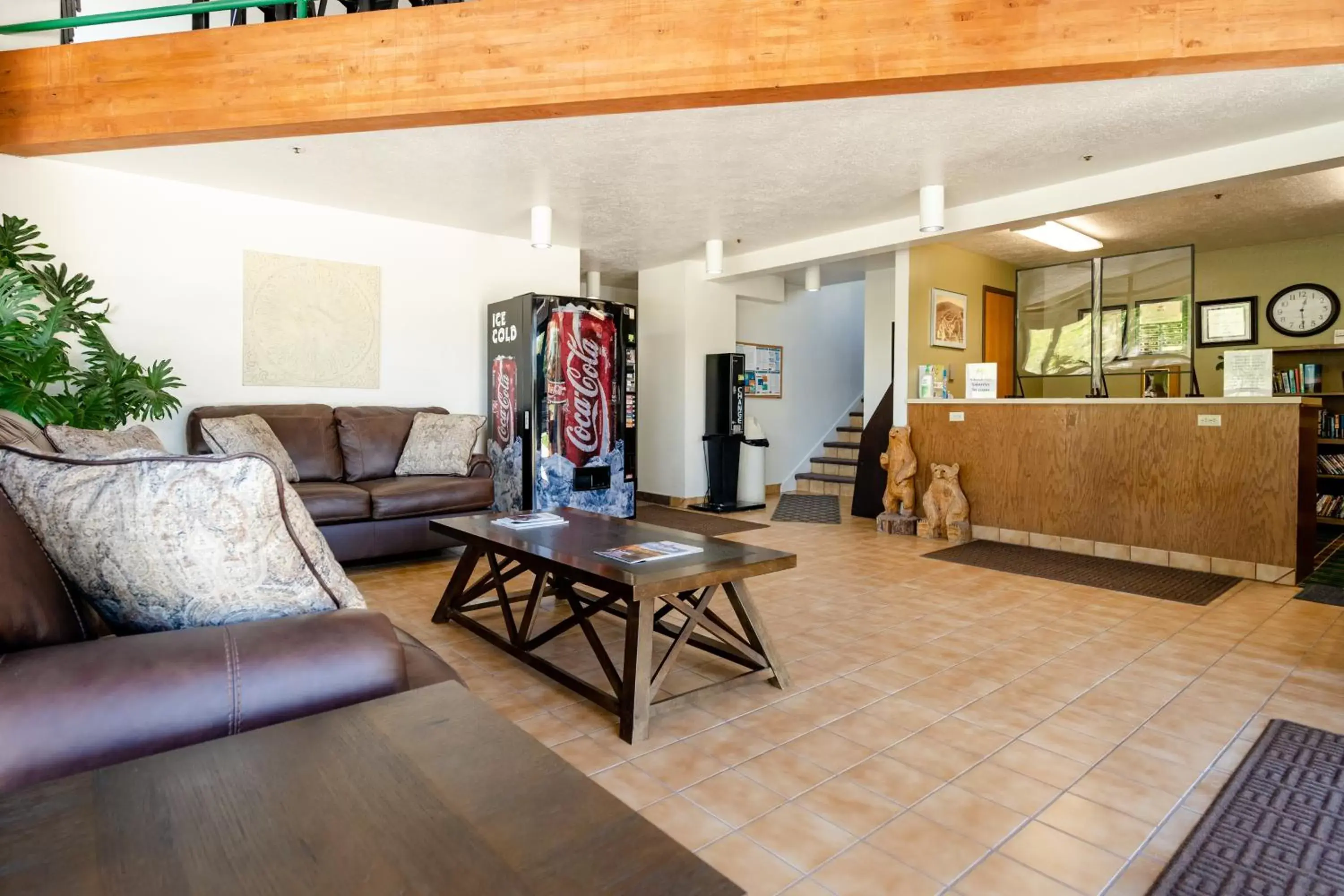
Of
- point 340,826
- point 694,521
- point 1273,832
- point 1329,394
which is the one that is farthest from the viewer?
point 694,521

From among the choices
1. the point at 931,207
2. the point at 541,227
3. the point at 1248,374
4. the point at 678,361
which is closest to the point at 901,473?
the point at 931,207

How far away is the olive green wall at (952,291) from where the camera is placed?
6238mm

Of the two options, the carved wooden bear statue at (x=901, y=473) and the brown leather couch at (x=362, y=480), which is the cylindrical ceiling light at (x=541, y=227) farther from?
the carved wooden bear statue at (x=901, y=473)

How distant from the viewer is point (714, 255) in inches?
254

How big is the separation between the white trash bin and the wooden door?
2.46 m

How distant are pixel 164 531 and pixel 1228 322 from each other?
872cm

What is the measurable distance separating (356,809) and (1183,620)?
3984mm

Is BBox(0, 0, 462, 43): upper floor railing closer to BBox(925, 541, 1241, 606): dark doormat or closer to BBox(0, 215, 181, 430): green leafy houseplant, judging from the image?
BBox(0, 215, 181, 430): green leafy houseplant

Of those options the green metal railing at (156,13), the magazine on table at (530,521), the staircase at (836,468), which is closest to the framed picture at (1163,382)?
the staircase at (836,468)

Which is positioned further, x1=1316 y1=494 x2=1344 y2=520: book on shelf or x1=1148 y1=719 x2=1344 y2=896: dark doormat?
x1=1316 y1=494 x2=1344 y2=520: book on shelf

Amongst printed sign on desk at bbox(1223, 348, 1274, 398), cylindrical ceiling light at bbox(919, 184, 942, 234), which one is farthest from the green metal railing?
printed sign on desk at bbox(1223, 348, 1274, 398)

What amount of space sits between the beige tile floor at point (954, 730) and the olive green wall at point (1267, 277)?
13.4 feet

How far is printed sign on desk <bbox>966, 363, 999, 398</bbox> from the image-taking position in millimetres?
5703

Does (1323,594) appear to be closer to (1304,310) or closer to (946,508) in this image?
(946,508)
